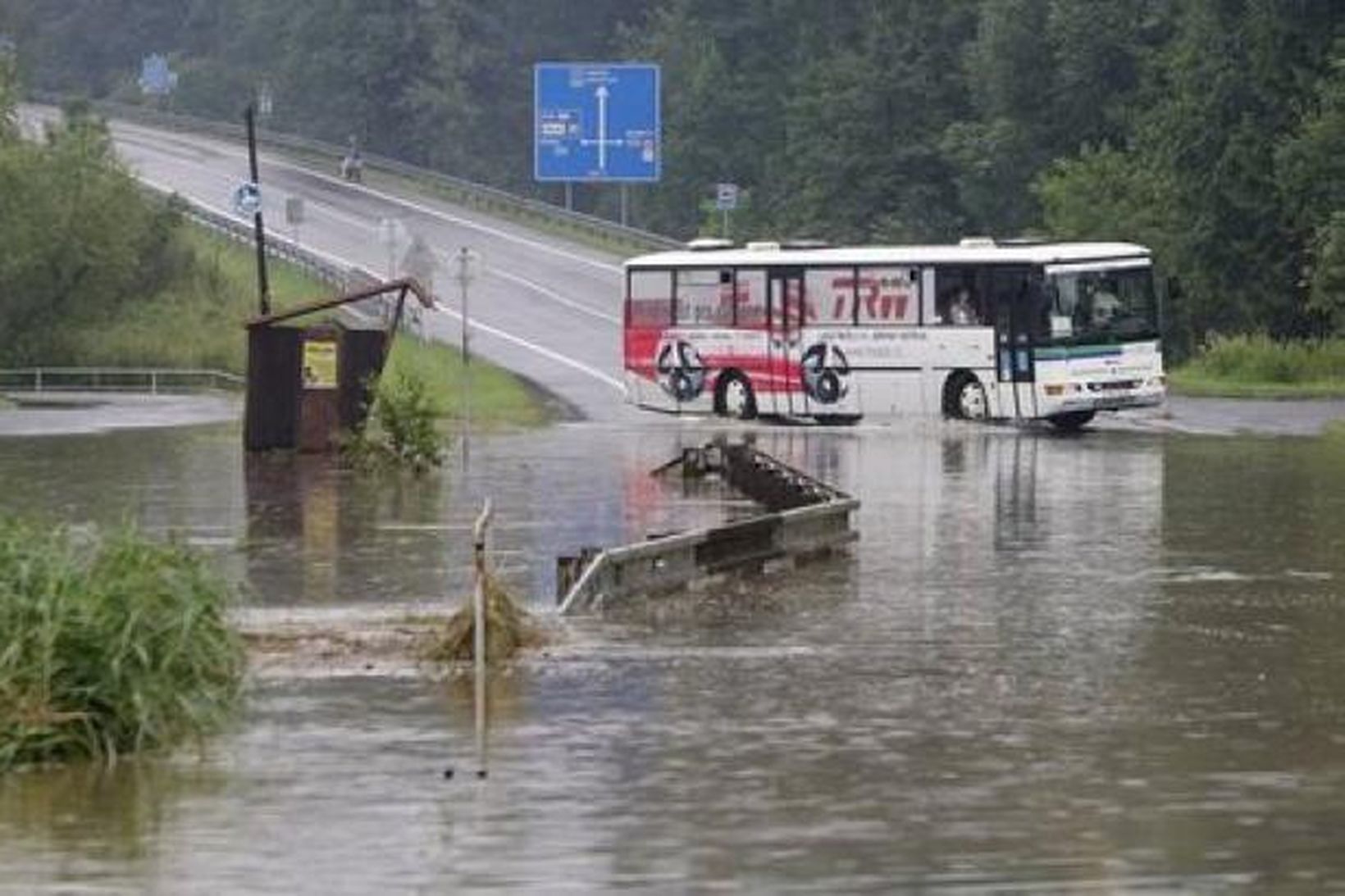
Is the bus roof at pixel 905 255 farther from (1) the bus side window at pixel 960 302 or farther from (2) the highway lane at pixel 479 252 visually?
(2) the highway lane at pixel 479 252

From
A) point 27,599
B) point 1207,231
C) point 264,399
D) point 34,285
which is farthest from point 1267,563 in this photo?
point 34,285

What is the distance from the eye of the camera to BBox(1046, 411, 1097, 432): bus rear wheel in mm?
50500

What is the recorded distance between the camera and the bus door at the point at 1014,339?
50.5m

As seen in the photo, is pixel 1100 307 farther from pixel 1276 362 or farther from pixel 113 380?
pixel 113 380

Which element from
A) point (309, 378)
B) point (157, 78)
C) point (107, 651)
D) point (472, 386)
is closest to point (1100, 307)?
point (309, 378)

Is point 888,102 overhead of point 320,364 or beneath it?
overhead

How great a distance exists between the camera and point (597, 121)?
8356 centimetres

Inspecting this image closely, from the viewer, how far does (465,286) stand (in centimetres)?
4644

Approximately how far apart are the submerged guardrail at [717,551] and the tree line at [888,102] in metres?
38.4

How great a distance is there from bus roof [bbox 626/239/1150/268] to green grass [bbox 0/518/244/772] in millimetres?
34791

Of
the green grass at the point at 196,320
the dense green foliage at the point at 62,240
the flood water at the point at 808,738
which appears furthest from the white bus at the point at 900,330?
the dense green foliage at the point at 62,240

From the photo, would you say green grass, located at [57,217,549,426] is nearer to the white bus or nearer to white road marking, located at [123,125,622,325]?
white road marking, located at [123,125,622,325]

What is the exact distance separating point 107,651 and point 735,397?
39.4m

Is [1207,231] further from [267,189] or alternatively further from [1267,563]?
[1267,563]
